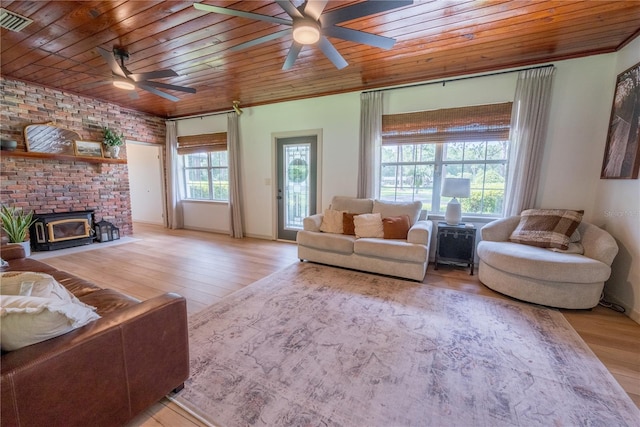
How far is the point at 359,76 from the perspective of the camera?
3.77m

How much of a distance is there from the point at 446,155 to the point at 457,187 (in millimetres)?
688

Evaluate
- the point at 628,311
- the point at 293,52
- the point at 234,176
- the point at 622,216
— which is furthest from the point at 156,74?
the point at 628,311

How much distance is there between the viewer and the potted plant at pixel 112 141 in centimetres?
502

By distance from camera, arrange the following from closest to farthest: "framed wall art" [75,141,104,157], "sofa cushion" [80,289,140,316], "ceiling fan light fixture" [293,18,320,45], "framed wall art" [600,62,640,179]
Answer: "sofa cushion" [80,289,140,316], "ceiling fan light fixture" [293,18,320,45], "framed wall art" [600,62,640,179], "framed wall art" [75,141,104,157]

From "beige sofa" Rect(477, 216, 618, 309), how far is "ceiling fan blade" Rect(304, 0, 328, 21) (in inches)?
111

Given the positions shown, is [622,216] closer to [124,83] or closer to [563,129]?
[563,129]

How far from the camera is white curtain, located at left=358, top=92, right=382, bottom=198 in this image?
4.12 metres

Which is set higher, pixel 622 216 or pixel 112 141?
pixel 112 141

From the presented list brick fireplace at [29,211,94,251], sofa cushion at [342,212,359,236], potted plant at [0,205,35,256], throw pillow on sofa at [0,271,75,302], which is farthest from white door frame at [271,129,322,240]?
throw pillow on sofa at [0,271,75,302]

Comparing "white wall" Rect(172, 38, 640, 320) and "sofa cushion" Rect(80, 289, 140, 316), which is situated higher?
"white wall" Rect(172, 38, 640, 320)

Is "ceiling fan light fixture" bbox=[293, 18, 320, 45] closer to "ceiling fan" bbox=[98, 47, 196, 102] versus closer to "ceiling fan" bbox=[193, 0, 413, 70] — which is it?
"ceiling fan" bbox=[193, 0, 413, 70]

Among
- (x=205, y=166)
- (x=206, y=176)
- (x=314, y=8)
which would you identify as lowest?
(x=206, y=176)

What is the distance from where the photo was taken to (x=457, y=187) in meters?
3.40

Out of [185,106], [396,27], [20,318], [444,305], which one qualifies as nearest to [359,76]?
[396,27]
